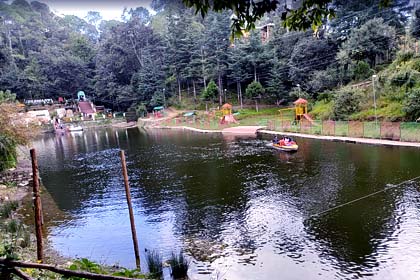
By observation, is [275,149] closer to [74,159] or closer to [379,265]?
[74,159]

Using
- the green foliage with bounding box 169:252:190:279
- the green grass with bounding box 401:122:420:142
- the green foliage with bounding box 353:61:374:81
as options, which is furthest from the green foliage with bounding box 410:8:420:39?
the green foliage with bounding box 169:252:190:279

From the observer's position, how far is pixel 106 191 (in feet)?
68.6

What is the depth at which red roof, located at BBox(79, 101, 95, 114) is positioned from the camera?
243ft

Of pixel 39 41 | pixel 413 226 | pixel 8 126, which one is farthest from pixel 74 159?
pixel 39 41

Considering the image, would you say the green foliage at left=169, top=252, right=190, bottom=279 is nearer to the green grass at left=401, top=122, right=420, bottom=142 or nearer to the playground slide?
the green grass at left=401, top=122, right=420, bottom=142

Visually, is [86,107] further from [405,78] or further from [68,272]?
[68,272]

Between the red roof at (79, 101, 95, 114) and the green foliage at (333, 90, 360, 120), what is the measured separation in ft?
167

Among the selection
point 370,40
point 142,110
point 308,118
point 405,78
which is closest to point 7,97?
point 142,110

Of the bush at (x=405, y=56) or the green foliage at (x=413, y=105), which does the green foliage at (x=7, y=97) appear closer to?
the green foliage at (x=413, y=105)

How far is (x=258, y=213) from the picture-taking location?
15.1 m

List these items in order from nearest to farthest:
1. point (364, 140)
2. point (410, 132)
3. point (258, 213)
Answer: point (258, 213), point (410, 132), point (364, 140)

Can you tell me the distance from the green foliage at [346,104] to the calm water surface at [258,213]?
11071 mm

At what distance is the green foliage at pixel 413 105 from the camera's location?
30.5m

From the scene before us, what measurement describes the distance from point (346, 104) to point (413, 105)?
26.9 ft
